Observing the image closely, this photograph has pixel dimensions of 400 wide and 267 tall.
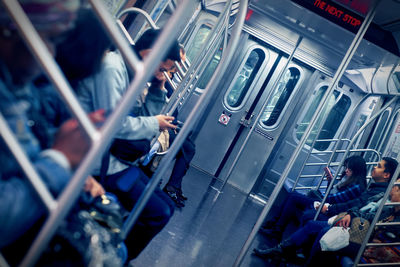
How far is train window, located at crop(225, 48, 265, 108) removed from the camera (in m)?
5.21

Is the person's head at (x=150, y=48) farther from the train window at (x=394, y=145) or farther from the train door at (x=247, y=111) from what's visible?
the train window at (x=394, y=145)

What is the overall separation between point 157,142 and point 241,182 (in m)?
3.55

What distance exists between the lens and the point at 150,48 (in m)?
1.57

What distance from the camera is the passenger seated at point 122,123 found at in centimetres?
86

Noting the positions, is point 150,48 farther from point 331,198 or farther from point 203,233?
point 331,198

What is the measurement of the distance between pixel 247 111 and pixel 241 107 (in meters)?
0.15

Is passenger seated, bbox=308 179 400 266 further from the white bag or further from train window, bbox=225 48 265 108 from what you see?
train window, bbox=225 48 265 108

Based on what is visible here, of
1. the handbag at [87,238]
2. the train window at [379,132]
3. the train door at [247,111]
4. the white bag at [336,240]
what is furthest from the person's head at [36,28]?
the train window at [379,132]

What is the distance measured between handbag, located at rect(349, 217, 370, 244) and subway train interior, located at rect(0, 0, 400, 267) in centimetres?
15

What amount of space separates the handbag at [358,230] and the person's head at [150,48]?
2.04 metres

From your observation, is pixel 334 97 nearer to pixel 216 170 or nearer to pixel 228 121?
pixel 228 121

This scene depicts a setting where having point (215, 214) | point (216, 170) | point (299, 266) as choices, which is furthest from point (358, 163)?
point (216, 170)

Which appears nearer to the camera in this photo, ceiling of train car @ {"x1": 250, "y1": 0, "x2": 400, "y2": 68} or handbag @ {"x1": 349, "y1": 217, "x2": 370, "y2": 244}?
handbag @ {"x1": 349, "y1": 217, "x2": 370, "y2": 244}

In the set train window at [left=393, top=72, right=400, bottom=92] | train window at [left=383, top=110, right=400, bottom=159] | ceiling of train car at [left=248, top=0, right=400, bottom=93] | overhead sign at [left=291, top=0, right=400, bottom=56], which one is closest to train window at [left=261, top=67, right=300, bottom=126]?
ceiling of train car at [left=248, top=0, right=400, bottom=93]
